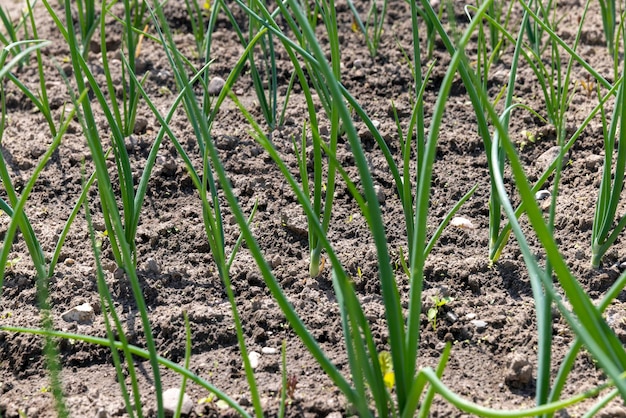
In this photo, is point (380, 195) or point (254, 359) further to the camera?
point (380, 195)

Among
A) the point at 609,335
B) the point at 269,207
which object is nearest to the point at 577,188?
the point at 269,207

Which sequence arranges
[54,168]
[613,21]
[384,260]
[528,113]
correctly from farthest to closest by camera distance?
[613,21] < [528,113] < [54,168] < [384,260]

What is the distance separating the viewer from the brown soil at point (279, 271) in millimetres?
1521

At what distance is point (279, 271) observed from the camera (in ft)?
6.09

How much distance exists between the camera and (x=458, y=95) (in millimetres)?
2592

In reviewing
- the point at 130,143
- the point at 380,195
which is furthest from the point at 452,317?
the point at 130,143

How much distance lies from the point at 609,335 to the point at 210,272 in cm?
100

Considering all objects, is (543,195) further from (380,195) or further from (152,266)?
(152,266)

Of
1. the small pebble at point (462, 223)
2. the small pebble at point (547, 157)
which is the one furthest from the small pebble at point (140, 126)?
the small pebble at point (547, 157)

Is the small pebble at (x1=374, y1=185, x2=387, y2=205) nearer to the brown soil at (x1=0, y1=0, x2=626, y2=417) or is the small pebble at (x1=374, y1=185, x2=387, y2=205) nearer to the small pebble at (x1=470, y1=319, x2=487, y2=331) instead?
the brown soil at (x1=0, y1=0, x2=626, y2=417)

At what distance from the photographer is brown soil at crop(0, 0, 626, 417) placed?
59.9 inches

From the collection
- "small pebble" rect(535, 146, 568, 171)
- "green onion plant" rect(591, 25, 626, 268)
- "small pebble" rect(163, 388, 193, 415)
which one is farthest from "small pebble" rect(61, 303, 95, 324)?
"small pebble" rect(535, 146, 568, 171)

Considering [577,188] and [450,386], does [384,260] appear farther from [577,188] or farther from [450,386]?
[577,188]

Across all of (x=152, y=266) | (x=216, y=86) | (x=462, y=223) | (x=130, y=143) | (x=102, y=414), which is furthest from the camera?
(x=216, y=86)
